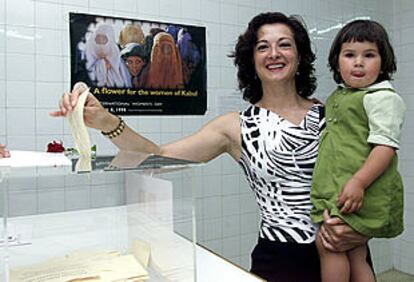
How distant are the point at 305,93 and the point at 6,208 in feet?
3.52

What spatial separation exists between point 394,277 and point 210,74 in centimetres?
210

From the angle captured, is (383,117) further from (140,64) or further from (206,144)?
(140,64)

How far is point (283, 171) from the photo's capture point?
1251 millimetres

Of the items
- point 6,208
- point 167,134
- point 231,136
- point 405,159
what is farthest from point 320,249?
point 405,159

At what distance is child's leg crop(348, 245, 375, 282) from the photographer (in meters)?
1.31

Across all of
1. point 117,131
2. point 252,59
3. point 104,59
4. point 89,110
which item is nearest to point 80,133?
point 89,110

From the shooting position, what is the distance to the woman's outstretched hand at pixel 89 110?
0.86 metres

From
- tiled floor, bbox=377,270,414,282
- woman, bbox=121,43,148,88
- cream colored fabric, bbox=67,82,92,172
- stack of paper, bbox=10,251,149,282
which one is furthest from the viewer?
tiled floor, bbox=377,270,414,282

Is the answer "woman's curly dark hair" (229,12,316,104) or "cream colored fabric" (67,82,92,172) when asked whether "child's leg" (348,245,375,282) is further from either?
"cream colored fabric" (67,82,92,172)

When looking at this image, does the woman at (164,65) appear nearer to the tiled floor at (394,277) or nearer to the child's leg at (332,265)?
the child's leg at (332,265)

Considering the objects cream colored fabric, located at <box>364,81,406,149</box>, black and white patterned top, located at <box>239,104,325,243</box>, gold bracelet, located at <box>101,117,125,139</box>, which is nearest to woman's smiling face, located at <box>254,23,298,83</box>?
black and white patterned top, located at <box>239,104,325,243</box>

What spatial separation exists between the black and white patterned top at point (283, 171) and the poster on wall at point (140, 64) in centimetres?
112

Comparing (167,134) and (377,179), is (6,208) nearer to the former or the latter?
(377,179)

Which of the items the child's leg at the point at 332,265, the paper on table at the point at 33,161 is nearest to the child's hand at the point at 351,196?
the child's leg at the point at 332,265
